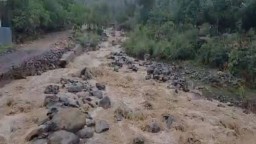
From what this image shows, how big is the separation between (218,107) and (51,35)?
2638 centimetres

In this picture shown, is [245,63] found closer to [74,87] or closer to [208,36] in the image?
[208,36]

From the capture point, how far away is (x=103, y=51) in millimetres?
31312

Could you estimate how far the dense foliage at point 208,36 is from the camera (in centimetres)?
2230

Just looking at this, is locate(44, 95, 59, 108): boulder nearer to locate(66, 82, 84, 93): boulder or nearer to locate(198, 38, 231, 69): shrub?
locate(66, 82, 84, 93): boulder

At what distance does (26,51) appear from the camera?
28781 millimetres

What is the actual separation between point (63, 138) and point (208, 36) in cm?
1747

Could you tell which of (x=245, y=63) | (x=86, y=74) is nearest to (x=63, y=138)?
(x=86, y=74)

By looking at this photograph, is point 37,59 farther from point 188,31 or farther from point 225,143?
point 225,143

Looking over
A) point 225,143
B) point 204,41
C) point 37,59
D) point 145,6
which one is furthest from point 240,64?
point 145,6

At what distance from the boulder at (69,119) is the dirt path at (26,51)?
912 cm

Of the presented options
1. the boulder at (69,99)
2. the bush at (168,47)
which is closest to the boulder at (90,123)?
the boulder at (69,99)

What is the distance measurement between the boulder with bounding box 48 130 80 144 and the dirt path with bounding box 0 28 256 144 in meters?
0.56

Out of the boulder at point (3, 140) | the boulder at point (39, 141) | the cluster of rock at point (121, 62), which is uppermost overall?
the boulder at point (39, 141)

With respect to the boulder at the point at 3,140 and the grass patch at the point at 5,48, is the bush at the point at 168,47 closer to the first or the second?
the grass patch at the point at 5,48
